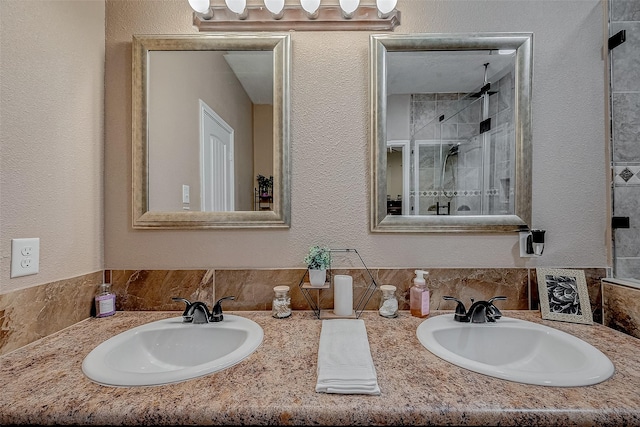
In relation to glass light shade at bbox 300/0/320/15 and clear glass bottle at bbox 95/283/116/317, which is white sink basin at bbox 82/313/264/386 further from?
glass light shade at bbox 300/0/320/15

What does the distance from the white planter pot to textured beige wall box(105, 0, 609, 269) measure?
4.7 inches

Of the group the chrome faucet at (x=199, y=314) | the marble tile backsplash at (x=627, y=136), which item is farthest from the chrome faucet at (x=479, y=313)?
the chrome faucet at (x=199, y=314)

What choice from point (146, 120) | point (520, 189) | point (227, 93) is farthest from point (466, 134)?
point (146, 120)

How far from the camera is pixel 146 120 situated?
1237 mm

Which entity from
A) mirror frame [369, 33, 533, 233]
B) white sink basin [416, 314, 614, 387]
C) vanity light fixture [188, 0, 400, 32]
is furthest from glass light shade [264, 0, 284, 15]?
white sink basin [416, 314, 614, 387]

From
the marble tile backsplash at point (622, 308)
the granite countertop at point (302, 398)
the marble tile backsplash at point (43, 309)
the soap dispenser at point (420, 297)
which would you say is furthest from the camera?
the soap dispenser at point (420, 297)

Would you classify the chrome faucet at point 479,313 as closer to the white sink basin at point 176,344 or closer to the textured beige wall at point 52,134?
the white sink basin at point 176,344

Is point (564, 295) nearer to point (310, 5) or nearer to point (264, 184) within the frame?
point (264, 184)

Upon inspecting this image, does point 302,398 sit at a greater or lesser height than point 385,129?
lesser

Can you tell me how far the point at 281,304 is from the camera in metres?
1.15

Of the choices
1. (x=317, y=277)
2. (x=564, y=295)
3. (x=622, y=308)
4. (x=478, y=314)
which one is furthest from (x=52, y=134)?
(x=622, y=308)

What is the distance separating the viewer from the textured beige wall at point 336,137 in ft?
4.04

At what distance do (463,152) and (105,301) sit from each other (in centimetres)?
150

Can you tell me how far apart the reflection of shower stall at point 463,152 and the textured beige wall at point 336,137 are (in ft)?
0.37
